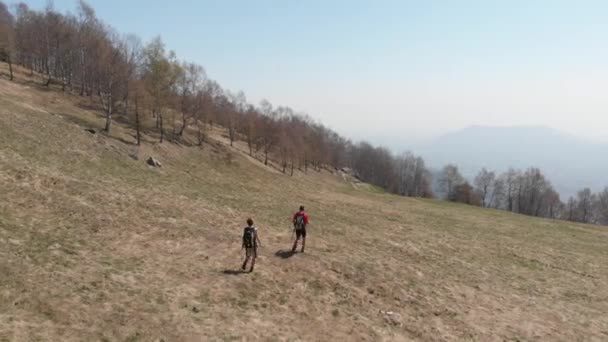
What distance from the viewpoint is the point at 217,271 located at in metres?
17.6

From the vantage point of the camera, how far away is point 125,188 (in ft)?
91.7

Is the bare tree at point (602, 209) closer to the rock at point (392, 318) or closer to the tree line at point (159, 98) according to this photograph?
the tree line at point (159, 98)

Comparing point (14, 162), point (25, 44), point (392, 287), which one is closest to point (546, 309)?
point (392, 287)

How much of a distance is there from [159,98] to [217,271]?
4261 cm

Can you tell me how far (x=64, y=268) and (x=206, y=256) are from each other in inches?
251

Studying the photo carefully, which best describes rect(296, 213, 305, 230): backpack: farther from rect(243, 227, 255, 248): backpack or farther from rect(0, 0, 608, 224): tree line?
rect(0, 0, 608, 224): tree line

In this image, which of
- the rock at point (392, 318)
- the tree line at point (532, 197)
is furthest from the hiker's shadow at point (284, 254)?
the tree line at point (532, 197)

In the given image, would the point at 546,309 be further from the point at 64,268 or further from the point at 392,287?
the point at 64,268

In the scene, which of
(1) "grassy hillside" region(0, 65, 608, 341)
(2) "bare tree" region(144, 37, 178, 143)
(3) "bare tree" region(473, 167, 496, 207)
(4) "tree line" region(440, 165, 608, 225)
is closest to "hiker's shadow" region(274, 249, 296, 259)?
(1) "grassy hillside" region(0, 65, 608, 341)

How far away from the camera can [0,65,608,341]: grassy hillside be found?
1295 centimetres

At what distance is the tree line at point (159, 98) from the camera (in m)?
53.8

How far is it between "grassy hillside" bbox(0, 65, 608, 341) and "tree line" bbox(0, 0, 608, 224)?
686 inches

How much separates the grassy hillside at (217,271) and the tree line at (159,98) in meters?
17.4

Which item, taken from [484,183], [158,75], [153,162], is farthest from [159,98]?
[484,183]
